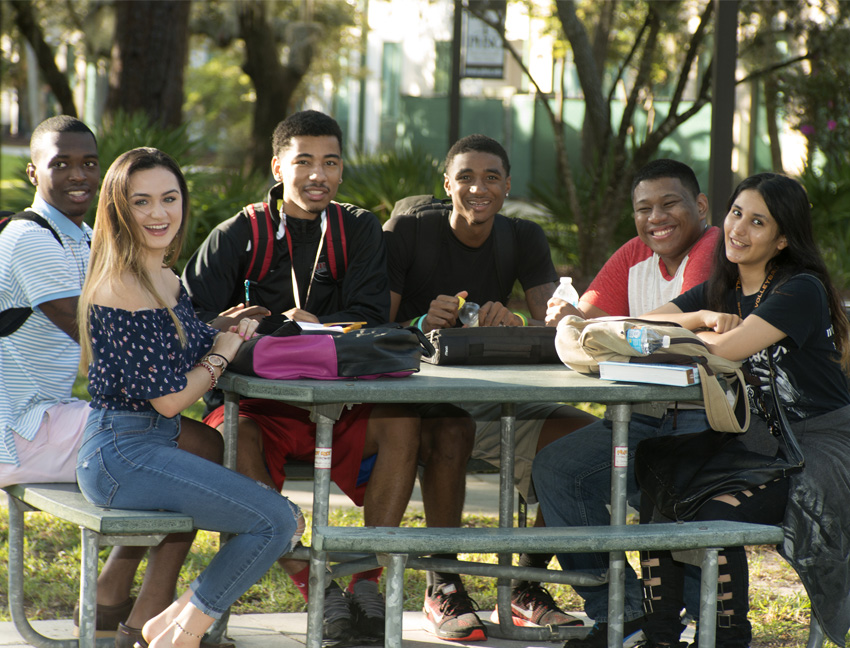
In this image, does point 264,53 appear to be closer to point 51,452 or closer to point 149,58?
point 149,58

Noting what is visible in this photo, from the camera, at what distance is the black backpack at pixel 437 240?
14.5 feet

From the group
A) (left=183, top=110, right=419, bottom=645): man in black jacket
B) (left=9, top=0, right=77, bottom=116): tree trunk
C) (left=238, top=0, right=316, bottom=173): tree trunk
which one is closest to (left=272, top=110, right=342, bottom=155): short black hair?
(left=183, top=110, right=419, bottom=645): man in black jacket

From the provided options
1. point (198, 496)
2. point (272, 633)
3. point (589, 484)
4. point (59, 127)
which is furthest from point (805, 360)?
point (59, 127)

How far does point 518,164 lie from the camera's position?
23.6m

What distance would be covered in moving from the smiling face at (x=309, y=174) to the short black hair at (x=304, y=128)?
2cm

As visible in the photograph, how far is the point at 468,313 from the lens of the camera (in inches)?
157

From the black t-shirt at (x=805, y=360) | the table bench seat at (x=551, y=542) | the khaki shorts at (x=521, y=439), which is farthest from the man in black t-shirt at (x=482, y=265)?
the table bench seat at (x=551, y=542)

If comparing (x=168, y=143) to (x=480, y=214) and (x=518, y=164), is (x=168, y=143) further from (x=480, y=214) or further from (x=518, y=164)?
(x=518, y=164)

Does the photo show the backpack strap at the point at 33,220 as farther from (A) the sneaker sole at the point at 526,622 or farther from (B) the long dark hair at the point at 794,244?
(B) the long dark hair at the point at 794,244

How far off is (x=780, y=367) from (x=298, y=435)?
5.56ft

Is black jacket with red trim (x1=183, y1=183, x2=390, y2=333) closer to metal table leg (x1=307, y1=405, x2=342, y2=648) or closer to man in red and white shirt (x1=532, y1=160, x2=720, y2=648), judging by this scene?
man in red and white shirt (x1=532, y1=160, x2=720, y2=648)

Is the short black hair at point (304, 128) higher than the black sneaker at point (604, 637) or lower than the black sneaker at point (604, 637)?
higher

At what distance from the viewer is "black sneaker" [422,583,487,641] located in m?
3.70

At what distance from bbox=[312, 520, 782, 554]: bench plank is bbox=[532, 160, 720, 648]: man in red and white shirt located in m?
0.37
